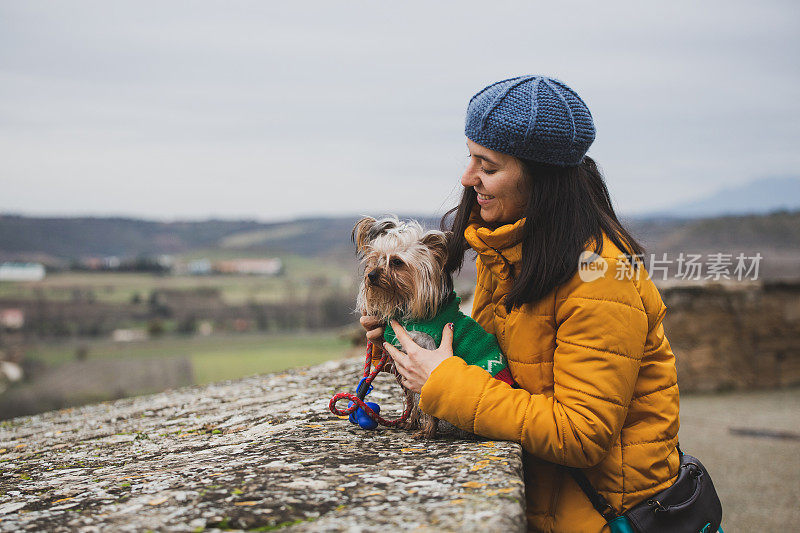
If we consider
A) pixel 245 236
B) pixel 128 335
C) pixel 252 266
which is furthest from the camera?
pixel 245 236

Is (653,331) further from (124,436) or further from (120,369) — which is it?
(120,369)

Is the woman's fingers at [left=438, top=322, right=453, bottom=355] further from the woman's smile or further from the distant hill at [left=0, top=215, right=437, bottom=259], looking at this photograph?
the distant hill at [left=0, top=215, right=437, bottom=259]

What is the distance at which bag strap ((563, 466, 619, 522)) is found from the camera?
9.20 ft

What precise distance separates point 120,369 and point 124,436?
81.8 ft

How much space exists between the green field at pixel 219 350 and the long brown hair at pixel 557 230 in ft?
60.4

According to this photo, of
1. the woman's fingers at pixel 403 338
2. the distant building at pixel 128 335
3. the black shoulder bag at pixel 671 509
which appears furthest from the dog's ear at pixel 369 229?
the distant building at pixel 128 335

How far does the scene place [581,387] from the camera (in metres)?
2.60

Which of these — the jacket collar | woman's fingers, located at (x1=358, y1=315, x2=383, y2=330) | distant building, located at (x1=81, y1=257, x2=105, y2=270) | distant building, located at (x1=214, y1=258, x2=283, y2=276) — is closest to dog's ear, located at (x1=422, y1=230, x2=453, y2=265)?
the jacket collar

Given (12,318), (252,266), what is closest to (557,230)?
(12,318)

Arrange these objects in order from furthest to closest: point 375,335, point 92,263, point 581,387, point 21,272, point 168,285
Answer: point 92,263, point 168,285, point 21,272, point 375,335, point 581,387

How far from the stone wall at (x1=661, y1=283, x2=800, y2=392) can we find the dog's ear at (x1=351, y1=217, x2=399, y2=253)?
9.26 meters

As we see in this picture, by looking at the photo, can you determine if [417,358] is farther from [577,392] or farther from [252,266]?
[252,266]

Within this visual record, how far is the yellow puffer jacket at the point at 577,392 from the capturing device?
260cm

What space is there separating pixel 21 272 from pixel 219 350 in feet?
66.1
